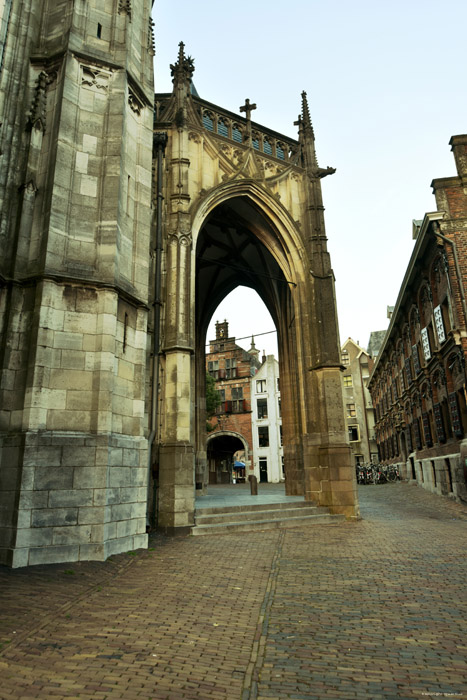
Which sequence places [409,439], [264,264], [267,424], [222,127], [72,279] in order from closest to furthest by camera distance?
[72,279] → [222,127] → [264,264] → [409,439] → [267,424]

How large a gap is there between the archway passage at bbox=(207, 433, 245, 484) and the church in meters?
31.3

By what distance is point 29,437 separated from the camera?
7.47 metres

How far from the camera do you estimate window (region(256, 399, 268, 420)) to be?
4540 cm

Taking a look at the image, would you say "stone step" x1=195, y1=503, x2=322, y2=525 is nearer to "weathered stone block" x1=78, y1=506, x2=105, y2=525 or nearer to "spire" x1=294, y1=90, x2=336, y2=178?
"weathered stone block" x1=78, y1=506, x2=105, y2=525

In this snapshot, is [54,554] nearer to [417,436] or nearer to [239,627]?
[239,627]

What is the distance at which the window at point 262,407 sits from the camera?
149 feet

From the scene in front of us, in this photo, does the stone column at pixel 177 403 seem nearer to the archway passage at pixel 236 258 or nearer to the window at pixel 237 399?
the archway passage at pixel 236 258

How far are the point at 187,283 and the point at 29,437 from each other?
633 centimetres

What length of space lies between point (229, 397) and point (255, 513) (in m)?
35.0

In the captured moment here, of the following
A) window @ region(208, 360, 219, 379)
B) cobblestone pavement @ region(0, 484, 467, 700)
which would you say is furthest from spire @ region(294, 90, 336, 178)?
window @ region(208, 360, 219, 379)

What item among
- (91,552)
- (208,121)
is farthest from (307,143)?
(91,552)

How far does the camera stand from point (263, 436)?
4497cm

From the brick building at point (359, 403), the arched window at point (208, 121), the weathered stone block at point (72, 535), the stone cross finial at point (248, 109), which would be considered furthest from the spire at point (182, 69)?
the brick building at point (359, 403)

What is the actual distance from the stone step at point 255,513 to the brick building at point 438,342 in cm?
711
